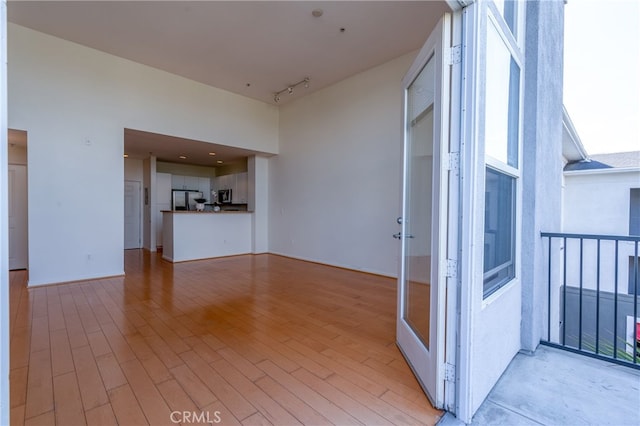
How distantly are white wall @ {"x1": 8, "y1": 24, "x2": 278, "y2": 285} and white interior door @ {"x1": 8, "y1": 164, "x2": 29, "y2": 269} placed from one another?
1753mm

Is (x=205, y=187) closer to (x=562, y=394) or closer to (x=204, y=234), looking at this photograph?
(x=204, y=234)

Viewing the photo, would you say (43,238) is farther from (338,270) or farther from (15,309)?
(338,270)

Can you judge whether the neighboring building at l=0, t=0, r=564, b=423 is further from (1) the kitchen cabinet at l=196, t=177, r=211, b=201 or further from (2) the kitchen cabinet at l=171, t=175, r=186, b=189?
(1) the kitchen cabinet at l=196, t=177, r=211, b=201

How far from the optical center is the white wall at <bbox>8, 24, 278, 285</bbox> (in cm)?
386

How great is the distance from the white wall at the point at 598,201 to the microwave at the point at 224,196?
8313 millimetres

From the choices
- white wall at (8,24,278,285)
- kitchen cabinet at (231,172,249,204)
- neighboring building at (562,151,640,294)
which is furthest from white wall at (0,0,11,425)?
neighboring building at (562,151,640,294)

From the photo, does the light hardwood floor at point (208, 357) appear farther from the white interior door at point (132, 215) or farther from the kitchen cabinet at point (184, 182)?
the kitchen cabinet at point (184, 182)

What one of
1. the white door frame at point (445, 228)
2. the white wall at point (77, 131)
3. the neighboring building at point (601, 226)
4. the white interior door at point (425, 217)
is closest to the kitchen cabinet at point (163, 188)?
the white wall at point (77, 131)

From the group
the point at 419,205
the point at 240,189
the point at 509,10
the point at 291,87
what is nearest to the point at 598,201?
the point at 509,10

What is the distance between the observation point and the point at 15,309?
10.1ft

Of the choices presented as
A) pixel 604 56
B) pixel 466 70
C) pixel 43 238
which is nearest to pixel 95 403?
pixel 466 70

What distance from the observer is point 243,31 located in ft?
12.6

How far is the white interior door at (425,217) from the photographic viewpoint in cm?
162

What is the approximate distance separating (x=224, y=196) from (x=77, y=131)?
413cm
